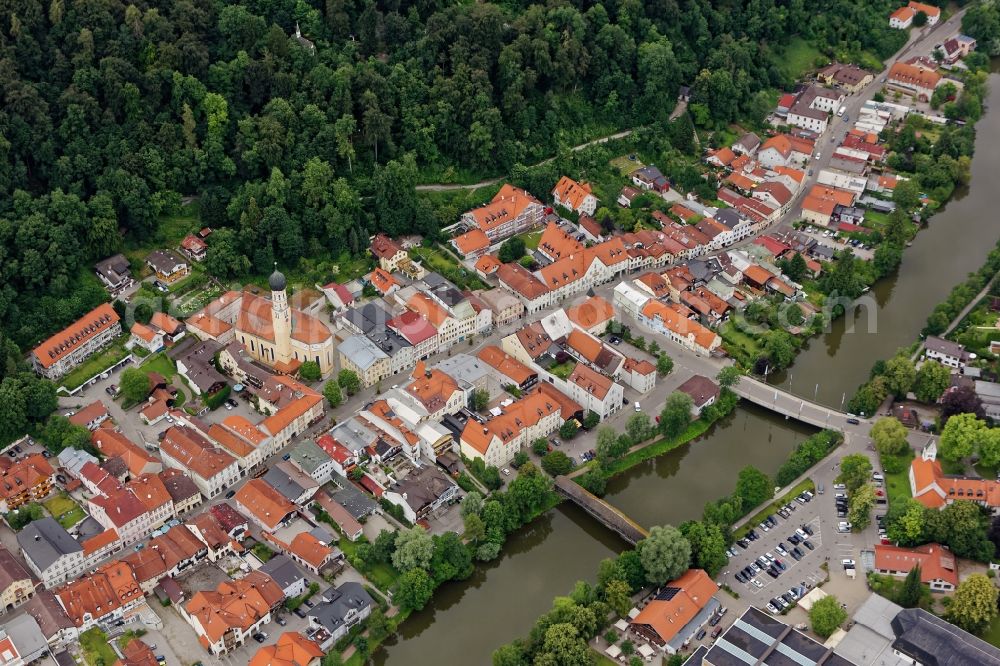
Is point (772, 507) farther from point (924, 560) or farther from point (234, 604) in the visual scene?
point (234, 604)

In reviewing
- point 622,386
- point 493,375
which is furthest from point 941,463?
point 493,375

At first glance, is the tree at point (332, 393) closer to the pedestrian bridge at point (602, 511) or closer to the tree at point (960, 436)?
the pedestrian bridge at point (602, 511)

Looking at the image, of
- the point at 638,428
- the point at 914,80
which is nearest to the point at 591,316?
the point at 638,428

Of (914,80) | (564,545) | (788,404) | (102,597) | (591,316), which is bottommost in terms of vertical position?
(564,545)

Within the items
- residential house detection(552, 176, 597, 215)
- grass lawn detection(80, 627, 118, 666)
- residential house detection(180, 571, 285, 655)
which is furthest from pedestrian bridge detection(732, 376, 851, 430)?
grass lawn detection(80, 627, 118, 666)

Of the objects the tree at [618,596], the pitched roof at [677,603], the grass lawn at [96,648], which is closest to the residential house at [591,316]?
the pitched roof at [677,603]

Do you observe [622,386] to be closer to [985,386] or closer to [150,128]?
[985,386]
